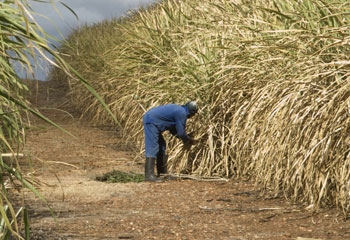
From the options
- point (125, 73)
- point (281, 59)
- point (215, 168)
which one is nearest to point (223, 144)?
point (215, 168)

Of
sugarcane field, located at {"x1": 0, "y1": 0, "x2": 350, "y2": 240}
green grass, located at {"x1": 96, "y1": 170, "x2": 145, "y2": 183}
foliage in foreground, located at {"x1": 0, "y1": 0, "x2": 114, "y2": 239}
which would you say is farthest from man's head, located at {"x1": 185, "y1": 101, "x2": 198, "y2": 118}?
foliage in foreground, located at {"x1": 0, "y1": 0, "x2": 114, "y2": 239}

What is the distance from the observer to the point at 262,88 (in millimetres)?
6574

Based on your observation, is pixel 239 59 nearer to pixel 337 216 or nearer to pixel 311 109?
pixel 311 109

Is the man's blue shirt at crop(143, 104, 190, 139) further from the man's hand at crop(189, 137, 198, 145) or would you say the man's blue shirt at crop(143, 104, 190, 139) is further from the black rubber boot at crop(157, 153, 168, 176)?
the black rubber boot at crop(157, 153, 168, 176)

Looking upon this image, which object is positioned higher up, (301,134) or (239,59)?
(239,59)

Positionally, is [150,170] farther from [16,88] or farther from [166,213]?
[16,88]

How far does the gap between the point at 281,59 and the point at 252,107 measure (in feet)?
1.95

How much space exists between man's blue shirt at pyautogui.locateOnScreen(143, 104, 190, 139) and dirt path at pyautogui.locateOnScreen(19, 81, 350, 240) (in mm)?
656

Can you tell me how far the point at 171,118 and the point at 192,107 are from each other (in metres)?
0.31

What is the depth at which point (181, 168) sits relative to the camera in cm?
803

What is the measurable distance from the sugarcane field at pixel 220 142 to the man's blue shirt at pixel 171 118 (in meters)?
0.02

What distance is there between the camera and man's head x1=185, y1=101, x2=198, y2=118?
753 cm

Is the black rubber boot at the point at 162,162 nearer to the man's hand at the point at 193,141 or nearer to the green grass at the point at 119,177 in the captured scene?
the green grass at the point at 119,177

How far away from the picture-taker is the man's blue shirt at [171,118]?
751 cm
